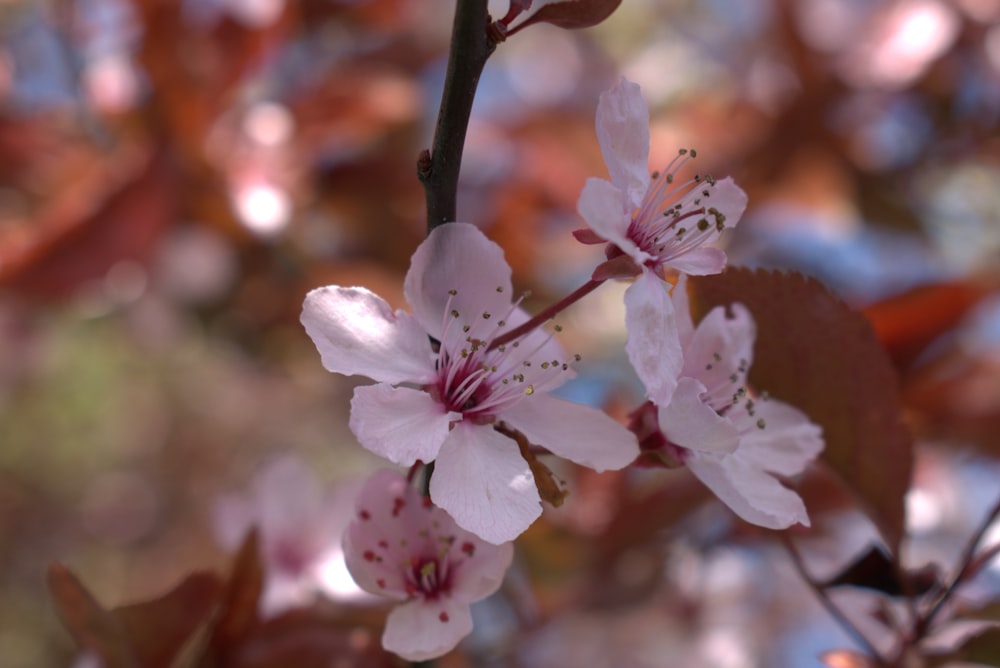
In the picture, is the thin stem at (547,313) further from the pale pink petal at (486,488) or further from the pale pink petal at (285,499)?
the pale pink petal at (285,499)

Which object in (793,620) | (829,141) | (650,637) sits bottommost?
(793,620)

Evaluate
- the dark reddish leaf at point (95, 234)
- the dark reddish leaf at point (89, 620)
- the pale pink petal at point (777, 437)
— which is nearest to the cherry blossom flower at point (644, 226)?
the pale pink petal at point (777, 437)

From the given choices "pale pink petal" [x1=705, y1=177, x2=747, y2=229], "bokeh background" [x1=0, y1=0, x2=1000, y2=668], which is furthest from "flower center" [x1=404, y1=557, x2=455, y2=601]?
"bokeh background" [x1=0, y1=0, x2=1000, y2=668]

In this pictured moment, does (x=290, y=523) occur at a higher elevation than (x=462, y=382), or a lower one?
lower

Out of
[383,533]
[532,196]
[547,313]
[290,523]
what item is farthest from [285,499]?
[532,196]

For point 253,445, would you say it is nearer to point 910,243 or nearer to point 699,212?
point 910,243

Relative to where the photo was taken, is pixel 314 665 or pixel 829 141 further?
pixel 829 141

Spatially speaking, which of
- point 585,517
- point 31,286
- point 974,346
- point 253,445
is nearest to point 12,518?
point 253,445

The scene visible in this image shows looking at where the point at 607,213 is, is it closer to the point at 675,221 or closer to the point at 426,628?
the point at 675,221
